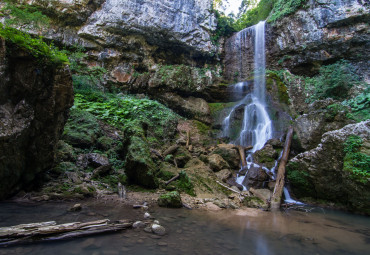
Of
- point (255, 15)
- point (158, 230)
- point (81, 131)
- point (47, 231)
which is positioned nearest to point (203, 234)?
point (158, 230)

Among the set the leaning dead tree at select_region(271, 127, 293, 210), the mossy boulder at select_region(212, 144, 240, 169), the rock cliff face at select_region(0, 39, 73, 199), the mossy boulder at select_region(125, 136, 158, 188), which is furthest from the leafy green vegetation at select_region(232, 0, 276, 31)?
the rock cliff face at select_region(0, 39, 73, 199)

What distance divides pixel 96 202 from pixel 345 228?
4.93 metres

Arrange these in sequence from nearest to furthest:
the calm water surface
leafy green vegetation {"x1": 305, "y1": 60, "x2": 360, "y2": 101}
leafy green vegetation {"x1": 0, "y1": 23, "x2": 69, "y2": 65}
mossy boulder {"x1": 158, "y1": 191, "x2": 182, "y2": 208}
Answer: the calm water surface → leafy green vegetation {"x1": 0, "y1": 23, "x2": 69, "y2": 65} → mossy boulder {"x1": 158, "y1": 191, "x2": 182, "y2": 208} → leafy green vegetation {"x1": 305, "y1": 60, "x2": 360, "y2": 101}

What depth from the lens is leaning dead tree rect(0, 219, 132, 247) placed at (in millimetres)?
2088

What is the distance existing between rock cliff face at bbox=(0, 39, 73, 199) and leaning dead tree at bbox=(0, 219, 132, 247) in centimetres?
162

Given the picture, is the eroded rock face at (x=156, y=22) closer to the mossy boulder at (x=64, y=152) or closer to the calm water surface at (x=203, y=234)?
the mossy boulder at (x=64, y=152)

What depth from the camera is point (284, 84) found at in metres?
13.1

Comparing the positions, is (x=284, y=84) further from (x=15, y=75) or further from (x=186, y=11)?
(x=15, y=75)

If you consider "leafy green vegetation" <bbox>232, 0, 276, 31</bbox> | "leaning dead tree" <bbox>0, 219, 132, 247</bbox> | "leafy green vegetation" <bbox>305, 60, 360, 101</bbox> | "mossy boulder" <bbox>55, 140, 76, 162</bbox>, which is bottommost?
"leaning dead tree" <bbox>0, 219, 132, 247</bbox>

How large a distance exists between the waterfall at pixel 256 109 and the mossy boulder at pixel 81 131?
7309 millimetres

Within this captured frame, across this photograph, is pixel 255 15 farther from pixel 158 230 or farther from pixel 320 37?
pixel 158 230

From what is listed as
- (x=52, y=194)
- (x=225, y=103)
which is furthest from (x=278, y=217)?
(x=225, y=103)

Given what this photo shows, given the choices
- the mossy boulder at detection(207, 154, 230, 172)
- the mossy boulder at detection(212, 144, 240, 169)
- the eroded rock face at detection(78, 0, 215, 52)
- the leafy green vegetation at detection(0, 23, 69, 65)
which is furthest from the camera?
the eroded rock face at detection(78, 0, 215, 52)

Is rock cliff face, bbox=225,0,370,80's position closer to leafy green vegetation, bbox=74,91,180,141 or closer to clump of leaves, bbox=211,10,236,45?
clump of leaves, bbox=211,10,236,45
